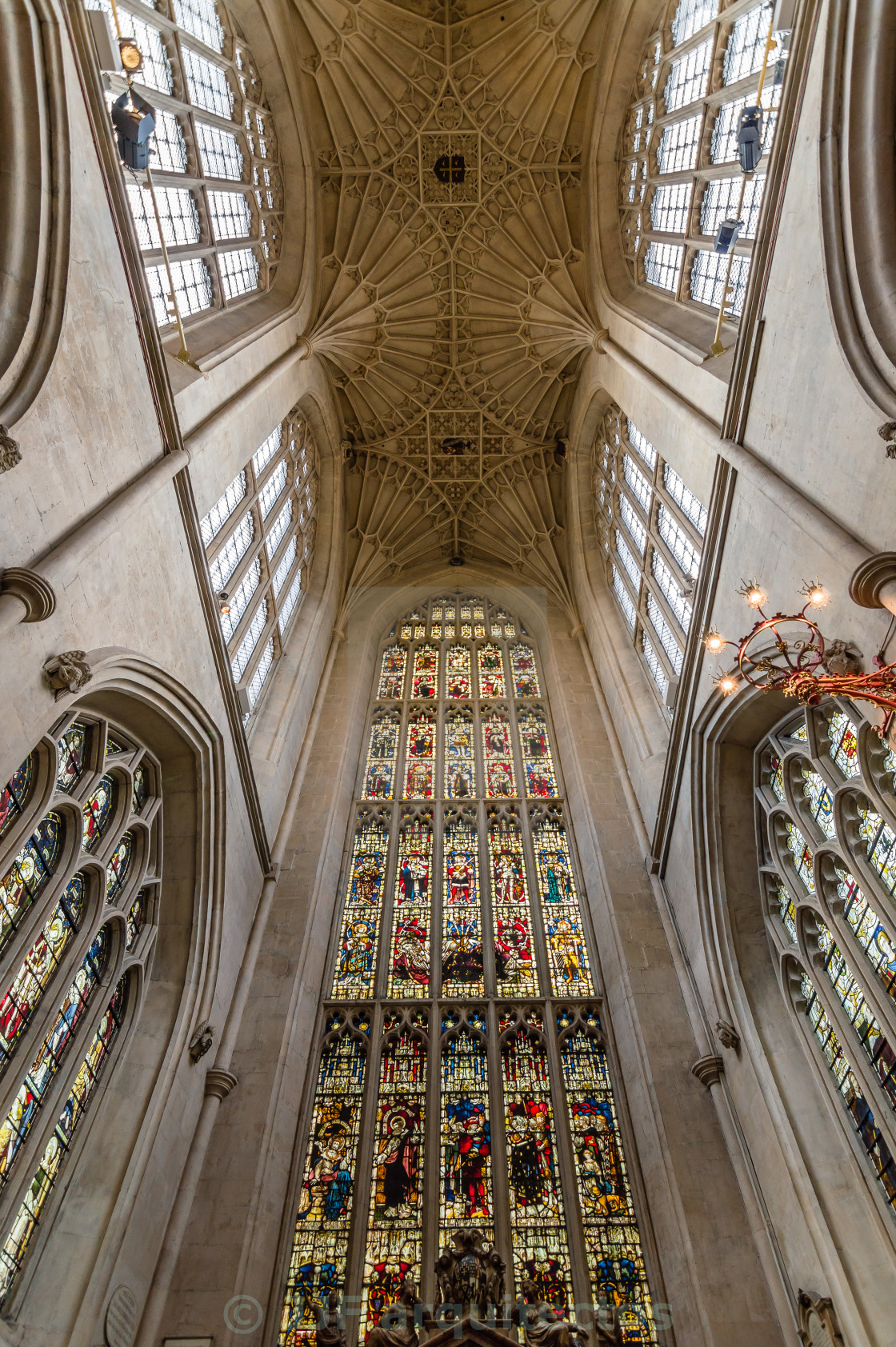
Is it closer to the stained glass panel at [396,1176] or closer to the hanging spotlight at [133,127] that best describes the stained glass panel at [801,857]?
the stained glass panel at [396,1176]

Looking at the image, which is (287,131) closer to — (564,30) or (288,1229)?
(564,30)

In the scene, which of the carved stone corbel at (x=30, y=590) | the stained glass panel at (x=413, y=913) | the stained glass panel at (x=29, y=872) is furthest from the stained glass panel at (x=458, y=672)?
the carved stone corbel at (x=30, y=590)

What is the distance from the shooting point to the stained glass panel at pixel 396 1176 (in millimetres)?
7871

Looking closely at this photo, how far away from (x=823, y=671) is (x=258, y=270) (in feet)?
38.5

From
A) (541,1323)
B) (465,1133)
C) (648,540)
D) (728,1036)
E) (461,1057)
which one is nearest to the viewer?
(541,1323)

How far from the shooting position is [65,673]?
20.1 feet

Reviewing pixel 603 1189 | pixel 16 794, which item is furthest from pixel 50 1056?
pixel 603 1189

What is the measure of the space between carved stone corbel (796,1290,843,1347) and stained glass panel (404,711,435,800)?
807 centimetres

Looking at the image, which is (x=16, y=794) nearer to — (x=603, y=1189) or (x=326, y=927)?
(x=326, y=927)

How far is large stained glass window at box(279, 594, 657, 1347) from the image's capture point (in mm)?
8039

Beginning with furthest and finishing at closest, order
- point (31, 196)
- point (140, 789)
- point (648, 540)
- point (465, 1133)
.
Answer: point (648, 540) < point (465, 1133) < point (140, 789) < point (31, 196)

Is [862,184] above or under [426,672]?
under

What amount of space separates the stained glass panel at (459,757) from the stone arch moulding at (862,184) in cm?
891

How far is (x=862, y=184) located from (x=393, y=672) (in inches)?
465
